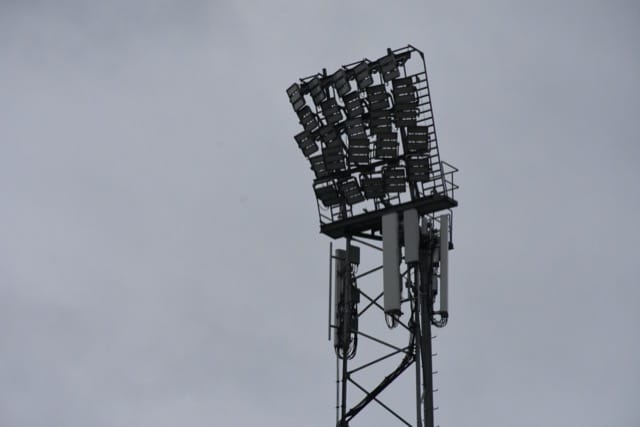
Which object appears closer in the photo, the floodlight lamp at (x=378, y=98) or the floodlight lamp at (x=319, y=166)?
the floodlight lamp at (x=378, y=98)

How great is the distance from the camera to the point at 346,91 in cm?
8012

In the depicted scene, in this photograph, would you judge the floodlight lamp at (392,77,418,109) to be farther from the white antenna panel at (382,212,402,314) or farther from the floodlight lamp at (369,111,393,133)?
the white antenna panel at (382,212,402,314)

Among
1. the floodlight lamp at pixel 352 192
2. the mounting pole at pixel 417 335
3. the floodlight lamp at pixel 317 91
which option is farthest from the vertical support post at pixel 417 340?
the floodlight lamp at pixel 317 91

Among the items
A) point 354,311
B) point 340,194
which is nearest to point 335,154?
point 340,194

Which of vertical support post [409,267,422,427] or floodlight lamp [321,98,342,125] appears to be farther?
floodlight lamp [321,98,342,125]

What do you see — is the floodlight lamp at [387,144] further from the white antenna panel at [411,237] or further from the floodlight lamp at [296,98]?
the floodlight lamp at [296,98]

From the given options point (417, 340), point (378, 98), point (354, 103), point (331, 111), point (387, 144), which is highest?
point (331, 111)

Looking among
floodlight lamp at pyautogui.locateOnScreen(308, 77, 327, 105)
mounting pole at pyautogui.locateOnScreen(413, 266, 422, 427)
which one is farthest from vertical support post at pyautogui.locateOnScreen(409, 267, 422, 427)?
floodlight lamp at pyautogui.locateOnScreen(308, 77, 327, 105)

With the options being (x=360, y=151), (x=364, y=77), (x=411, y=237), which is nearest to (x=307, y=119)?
(x=360, y=151)

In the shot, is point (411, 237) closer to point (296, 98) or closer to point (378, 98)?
point (378, 98)

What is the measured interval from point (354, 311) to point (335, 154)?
7103 mm

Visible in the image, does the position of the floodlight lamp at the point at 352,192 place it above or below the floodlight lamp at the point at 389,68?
below

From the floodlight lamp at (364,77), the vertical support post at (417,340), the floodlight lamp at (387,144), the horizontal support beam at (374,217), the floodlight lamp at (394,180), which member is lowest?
the vertical support post at (417,340)

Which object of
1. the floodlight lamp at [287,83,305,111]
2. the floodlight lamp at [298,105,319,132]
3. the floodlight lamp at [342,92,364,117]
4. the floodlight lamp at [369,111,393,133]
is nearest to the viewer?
the floodlight lamp at [369,111,393,133]
